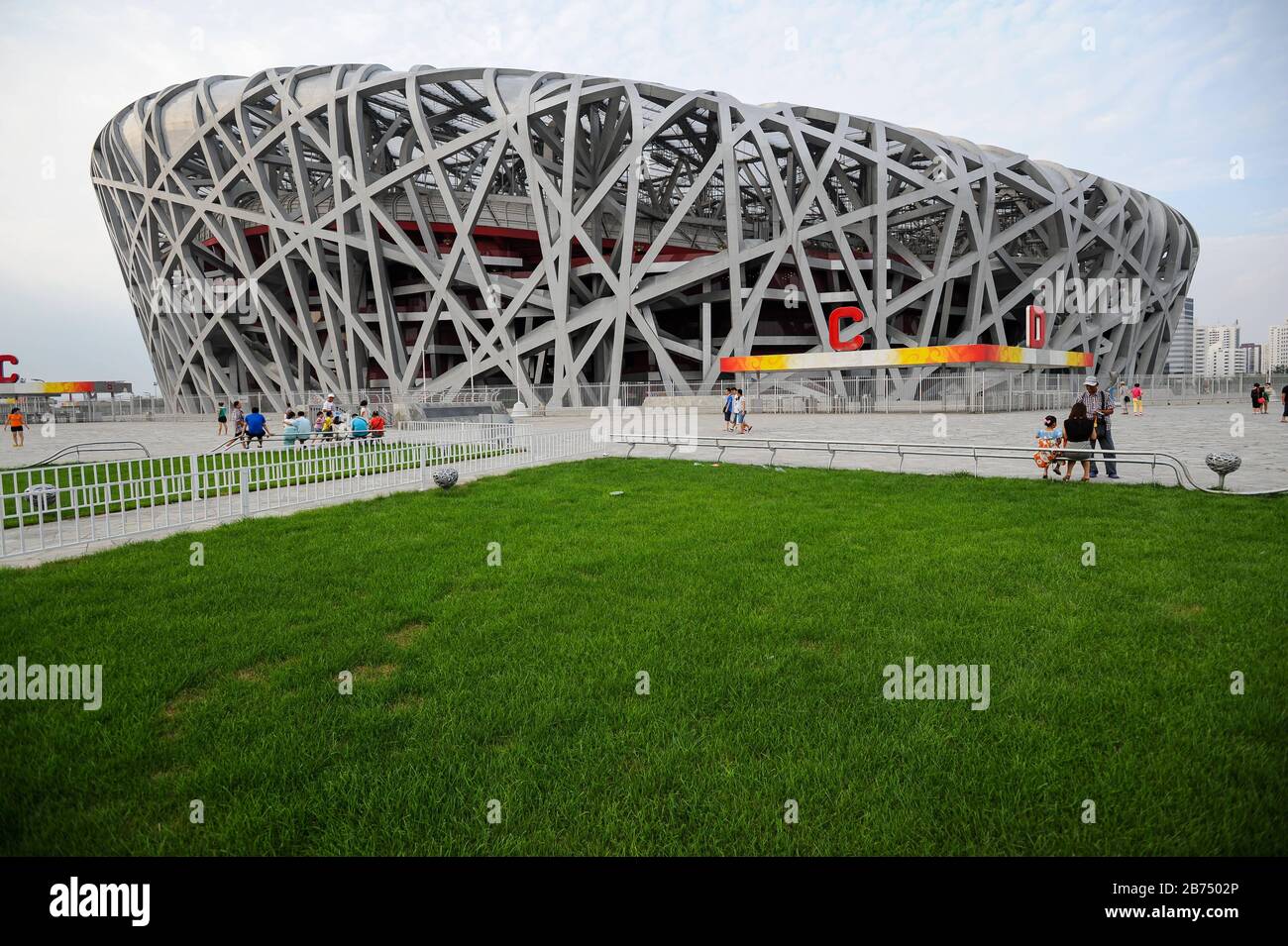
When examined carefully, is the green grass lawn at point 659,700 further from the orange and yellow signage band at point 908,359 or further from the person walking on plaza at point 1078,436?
the orange and yellow signage band at point 908,359

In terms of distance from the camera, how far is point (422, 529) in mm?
8367

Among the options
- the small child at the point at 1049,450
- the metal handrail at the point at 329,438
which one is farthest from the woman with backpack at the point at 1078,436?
the metal handrail at the point at 329,438

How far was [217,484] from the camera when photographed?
9.17 m

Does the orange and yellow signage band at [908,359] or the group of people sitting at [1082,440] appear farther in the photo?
the orange and yellow signage band at [908,359]

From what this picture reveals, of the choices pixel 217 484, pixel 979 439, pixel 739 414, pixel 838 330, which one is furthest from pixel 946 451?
pixel 838 330

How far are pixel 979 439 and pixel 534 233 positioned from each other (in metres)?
34.2

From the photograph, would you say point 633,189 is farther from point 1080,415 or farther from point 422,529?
point 422,529

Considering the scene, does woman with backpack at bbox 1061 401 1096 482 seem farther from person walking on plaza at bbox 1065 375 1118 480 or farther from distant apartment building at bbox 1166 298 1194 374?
distant apartment building at bbox 1166 298 1194 374

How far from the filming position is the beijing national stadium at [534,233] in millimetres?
37594

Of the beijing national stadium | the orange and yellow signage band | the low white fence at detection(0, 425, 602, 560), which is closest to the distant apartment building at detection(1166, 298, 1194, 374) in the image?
the beijing national stadium

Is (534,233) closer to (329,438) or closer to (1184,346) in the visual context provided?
(329,438)

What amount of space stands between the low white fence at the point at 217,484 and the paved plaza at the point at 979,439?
4.06 m

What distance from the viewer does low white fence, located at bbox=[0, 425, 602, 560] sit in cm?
801

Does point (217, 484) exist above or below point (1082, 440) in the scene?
below
